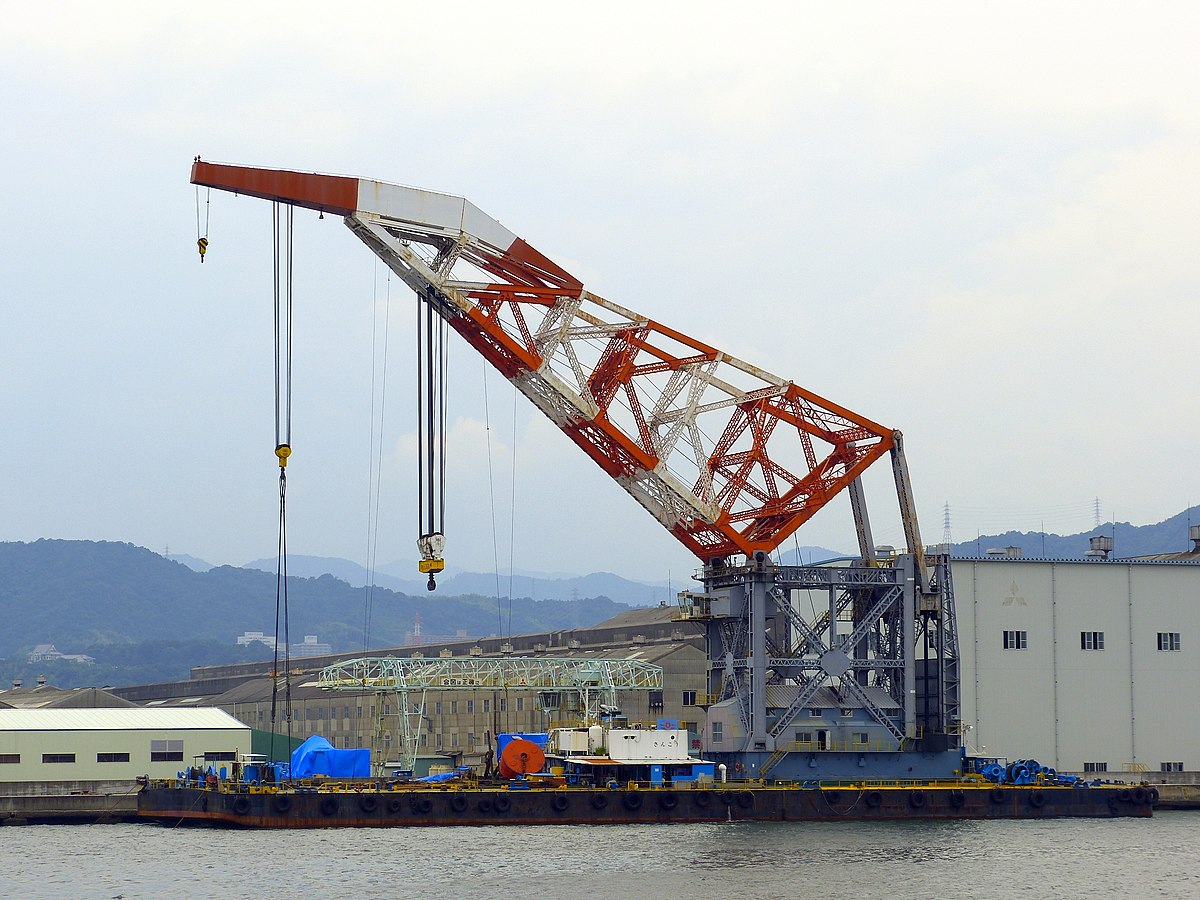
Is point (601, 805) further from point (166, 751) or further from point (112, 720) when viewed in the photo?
point (112, 720)

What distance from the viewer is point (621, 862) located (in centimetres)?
4512

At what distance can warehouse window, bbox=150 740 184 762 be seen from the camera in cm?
6688

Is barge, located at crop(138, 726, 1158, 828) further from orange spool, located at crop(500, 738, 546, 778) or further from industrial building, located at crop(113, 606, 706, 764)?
industrial building, located at crop(113, 606, 706, 764)

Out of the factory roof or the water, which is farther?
the factory roof

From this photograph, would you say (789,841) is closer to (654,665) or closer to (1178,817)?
(1178,817)

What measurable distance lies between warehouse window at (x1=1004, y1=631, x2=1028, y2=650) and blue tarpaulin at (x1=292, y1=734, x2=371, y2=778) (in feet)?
84.0

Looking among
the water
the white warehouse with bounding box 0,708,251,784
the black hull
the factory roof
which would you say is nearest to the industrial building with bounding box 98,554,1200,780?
the black hull

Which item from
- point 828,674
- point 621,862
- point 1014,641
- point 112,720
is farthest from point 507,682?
point 621,862

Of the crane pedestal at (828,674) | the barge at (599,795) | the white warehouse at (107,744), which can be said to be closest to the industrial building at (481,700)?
the white warehouse at (107,744)

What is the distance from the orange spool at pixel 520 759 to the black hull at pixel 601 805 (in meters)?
1.81

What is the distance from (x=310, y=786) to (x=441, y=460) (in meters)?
12.1

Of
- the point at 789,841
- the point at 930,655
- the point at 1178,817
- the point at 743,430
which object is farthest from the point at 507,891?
the point at 1178,817

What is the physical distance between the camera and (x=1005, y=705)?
66062 mm

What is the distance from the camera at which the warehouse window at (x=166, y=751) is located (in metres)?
66.9
